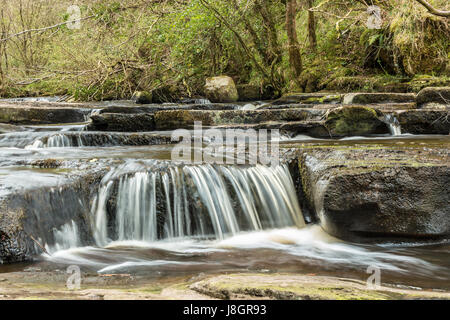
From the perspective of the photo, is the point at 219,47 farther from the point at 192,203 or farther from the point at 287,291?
the point at 287,291

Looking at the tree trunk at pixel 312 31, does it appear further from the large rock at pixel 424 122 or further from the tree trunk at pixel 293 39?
the large rock at pixel 424 122

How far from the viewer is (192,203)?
4074 millimetres

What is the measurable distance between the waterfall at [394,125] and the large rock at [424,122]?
→ 0.05 meters

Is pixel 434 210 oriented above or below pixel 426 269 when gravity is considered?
above

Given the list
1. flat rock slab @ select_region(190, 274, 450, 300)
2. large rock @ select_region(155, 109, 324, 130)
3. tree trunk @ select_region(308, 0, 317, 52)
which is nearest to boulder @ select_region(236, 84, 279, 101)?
tree trunk @ select_region(308, 0, 317, 52)

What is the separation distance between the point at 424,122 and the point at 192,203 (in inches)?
181

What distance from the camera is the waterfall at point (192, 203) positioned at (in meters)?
3.86

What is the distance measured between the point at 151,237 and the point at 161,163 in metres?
0.91

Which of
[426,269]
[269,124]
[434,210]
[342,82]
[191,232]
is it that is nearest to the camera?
[426,269]

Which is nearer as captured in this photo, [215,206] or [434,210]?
[434,210]

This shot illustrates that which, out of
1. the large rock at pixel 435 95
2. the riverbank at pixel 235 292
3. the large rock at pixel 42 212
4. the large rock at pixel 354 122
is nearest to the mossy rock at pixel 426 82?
the large rock at pixel 435 95
